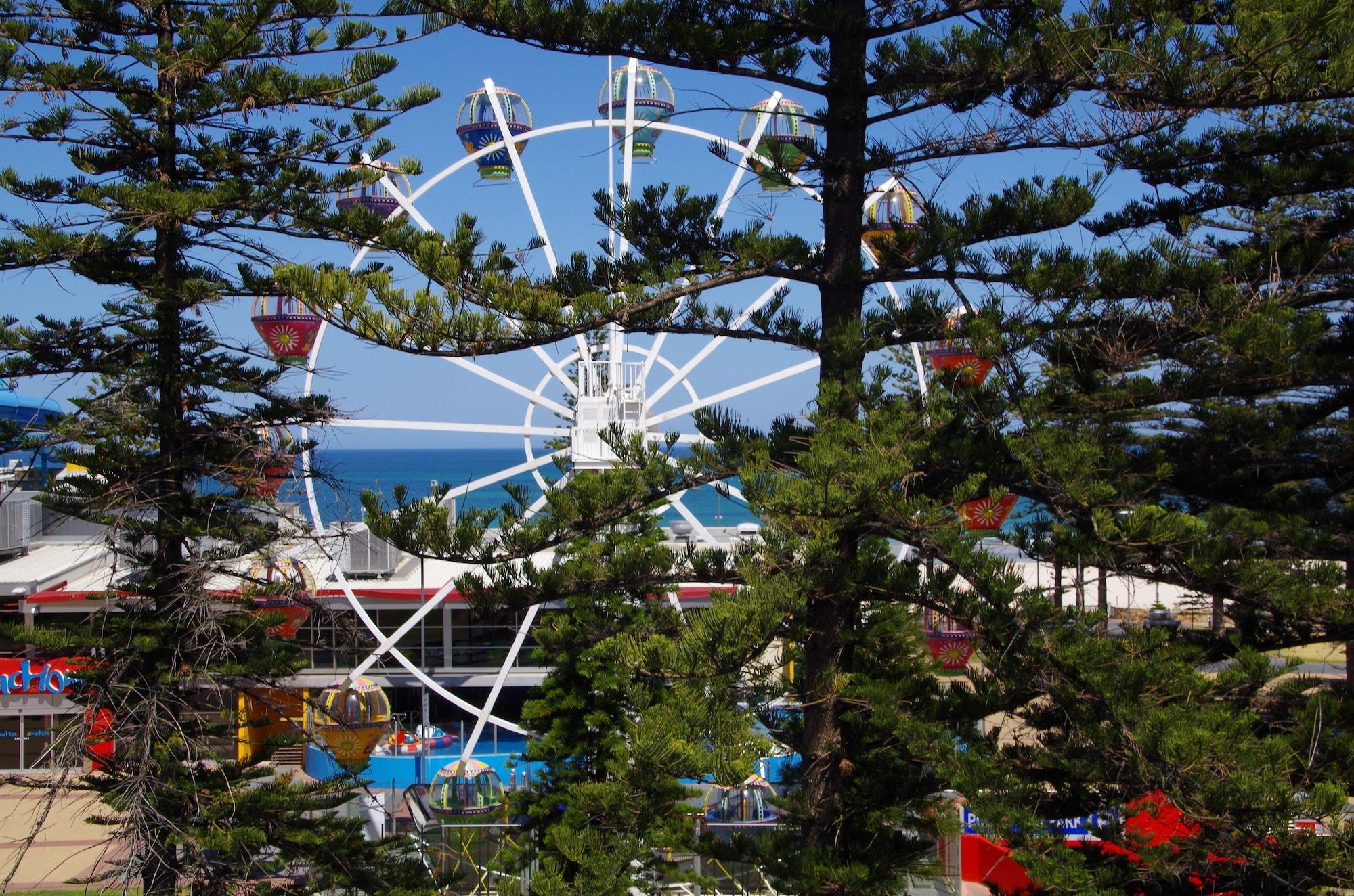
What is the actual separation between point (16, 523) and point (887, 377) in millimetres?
21118

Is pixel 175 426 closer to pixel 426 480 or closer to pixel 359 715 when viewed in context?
pixel 359 715

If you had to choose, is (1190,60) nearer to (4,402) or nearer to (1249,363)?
(1249,363)

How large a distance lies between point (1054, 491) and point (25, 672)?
59.3 feet

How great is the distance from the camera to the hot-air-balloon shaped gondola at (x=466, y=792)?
48.1ft

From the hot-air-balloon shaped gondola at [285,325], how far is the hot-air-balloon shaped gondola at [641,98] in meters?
6.12

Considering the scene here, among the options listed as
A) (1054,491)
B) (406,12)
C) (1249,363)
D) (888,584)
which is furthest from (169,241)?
(1249,363)

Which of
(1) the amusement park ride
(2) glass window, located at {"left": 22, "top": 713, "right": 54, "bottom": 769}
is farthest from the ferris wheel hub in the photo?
(2) glass window, located at {"left": 22, "top": 713, "right": 54, "bottom": 769}

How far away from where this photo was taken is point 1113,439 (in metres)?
8.12

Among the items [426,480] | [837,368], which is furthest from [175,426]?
[426,480]

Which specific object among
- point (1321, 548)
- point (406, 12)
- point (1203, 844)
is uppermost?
point (406, 12)

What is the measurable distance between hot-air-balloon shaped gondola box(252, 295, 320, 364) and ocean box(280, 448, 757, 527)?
203cm

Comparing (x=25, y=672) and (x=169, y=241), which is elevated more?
(x=169, y=241)

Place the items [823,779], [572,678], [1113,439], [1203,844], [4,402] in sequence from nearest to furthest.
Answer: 1. [1203,844]
2. [823,779]
3. [1113,439]
4. [572,678]
5. [4,402]

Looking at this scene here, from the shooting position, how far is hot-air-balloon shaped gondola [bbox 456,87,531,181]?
18.7 metres
